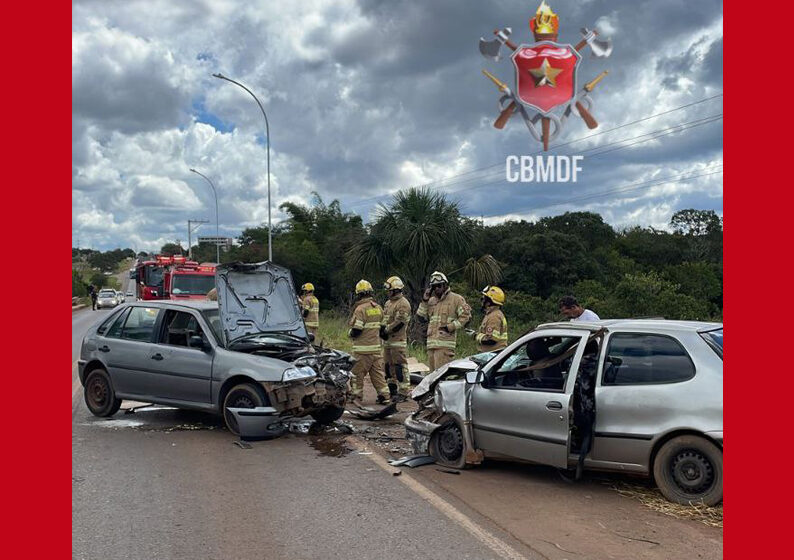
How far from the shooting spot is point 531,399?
6.02 m

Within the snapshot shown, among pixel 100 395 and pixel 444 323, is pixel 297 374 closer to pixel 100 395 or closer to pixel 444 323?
pixel 444 323

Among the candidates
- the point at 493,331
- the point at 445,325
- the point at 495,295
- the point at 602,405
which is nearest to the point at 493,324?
the point at 493,331

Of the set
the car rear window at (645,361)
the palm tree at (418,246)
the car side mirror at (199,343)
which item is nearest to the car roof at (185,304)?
the car side mirror at (199,343)

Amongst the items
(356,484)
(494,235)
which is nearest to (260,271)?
(356,484)

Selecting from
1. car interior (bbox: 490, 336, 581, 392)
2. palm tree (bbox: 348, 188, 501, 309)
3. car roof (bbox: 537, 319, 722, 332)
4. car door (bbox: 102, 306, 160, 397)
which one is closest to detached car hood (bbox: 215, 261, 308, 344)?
car door (bbox: 102, 306, 160, 397)

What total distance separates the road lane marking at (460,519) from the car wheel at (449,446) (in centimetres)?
48

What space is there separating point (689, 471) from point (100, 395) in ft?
24.1

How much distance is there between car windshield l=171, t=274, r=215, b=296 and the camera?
20.2 m

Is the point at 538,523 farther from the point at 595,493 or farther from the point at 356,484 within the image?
the point at 356,484

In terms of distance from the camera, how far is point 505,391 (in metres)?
6.28

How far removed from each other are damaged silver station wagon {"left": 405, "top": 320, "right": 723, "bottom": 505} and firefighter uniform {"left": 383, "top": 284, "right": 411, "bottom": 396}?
383 cm

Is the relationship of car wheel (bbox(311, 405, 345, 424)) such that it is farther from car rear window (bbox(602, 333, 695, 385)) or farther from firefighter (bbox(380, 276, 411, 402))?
Result: car rear window (bbox(602, 333, 695, 385))

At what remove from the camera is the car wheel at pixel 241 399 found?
7.92m

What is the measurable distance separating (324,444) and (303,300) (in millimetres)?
6618
